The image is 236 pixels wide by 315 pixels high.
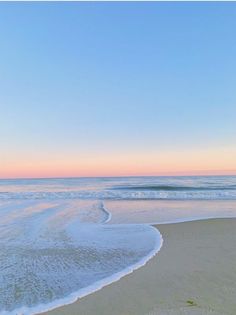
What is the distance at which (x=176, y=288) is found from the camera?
3.83m

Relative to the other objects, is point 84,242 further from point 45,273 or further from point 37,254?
point 45,273

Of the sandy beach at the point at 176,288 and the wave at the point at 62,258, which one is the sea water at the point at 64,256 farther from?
the sandy beach at the point at 176,288

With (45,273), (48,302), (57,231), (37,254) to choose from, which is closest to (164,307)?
(48,302)

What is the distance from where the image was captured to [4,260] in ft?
17.5

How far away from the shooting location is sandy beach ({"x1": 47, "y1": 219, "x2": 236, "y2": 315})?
325 centimetres

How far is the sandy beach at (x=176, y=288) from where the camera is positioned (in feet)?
10.7

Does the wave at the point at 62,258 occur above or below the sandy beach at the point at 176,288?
below

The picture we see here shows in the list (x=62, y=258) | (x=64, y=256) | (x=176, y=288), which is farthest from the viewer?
(x=64, y=256)

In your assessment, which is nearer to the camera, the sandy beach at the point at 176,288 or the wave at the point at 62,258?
the sandy beach at the point at 176,288

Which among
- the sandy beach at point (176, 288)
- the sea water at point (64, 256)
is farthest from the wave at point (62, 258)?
the sandy beach at point (176, 288)

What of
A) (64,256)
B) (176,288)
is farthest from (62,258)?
(176,288)

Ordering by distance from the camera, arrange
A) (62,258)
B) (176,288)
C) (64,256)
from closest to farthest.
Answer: (176,288) < (62,258) < (64,256)

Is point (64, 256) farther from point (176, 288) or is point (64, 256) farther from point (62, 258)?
point (176, 288)

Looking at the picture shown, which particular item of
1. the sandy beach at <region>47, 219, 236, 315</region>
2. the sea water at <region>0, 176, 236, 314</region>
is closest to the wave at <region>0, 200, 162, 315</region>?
the sea water at <region>0, 176, 236, 314</region>
